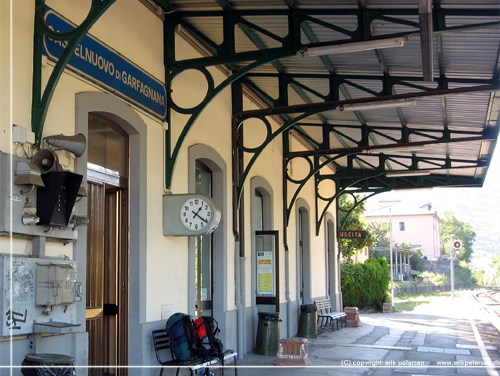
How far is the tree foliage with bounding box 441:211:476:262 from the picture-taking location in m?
84.8

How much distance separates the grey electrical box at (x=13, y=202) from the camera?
448 centimetres

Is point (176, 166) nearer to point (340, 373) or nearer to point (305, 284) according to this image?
point (340, 373)

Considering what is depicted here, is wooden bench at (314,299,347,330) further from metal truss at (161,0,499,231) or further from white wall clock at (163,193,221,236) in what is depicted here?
white wall clock at (163,193,221,236)

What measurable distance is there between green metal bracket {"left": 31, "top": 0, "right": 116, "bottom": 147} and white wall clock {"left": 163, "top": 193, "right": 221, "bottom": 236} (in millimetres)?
2519

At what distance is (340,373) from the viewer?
8672 mm

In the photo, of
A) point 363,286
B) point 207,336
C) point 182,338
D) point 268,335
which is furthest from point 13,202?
point 363,286

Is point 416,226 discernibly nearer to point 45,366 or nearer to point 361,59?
point 361,59

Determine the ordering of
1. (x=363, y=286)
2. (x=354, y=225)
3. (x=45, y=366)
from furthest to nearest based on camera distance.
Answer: (x=363, y=286) < (x=354, y=225) < (x=45, y=366)

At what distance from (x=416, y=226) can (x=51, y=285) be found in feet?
263

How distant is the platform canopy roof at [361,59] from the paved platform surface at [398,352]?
397 centimetres

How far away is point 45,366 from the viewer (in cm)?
423

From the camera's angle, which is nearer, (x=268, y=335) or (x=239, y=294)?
(x=239, y=294)

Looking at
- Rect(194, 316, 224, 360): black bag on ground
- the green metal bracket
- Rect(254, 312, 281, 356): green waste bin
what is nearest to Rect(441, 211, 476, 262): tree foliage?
Rect(254, 312, 281, 356): green waste bin

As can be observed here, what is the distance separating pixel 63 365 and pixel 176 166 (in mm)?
3745
